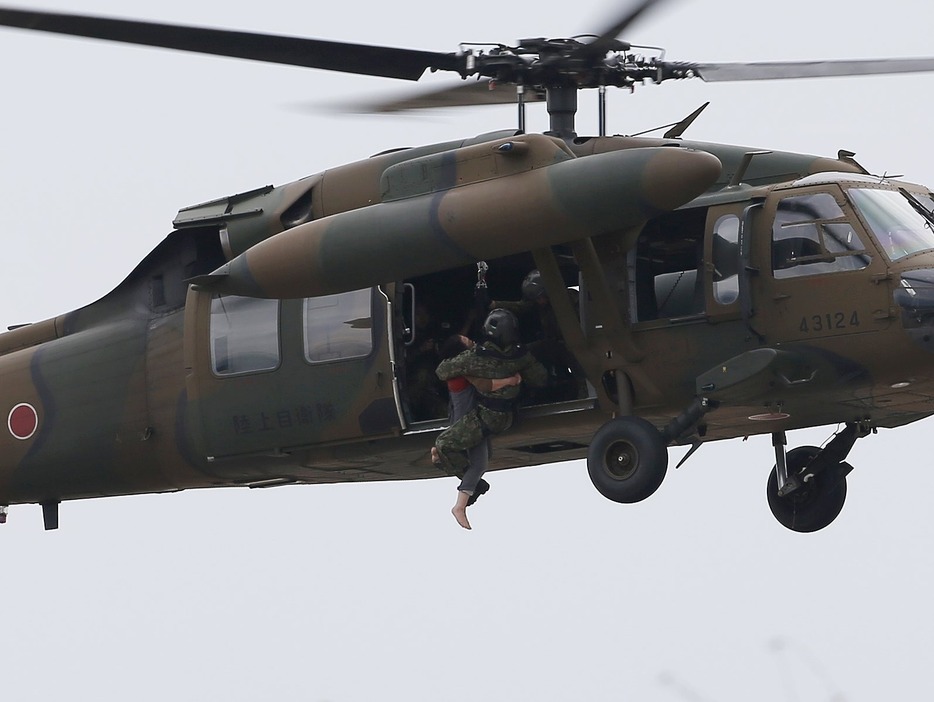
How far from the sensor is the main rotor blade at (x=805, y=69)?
11.4 meters

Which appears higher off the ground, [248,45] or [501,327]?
[248,45]

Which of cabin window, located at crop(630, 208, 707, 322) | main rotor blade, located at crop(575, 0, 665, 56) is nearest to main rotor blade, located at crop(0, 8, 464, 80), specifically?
main rotor blade, located at crop(575, 0, 665, 56)

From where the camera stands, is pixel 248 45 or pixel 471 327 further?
pixel 471 327

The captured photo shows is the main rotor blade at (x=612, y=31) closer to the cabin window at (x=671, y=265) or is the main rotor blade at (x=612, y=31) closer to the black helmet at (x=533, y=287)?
the cabin window at (x=671, y=265)

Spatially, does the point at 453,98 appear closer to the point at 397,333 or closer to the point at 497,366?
the point at 397,333

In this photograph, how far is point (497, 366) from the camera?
40.0ft

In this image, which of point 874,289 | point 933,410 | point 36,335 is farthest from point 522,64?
point 36,335

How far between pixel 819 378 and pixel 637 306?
130 cm

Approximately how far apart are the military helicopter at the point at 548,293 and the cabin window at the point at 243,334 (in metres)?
0.02

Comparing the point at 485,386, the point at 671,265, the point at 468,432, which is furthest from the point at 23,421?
the point at 671,265

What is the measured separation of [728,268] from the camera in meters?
11.6

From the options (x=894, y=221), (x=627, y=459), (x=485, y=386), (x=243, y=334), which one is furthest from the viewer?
(x=243, y=334)

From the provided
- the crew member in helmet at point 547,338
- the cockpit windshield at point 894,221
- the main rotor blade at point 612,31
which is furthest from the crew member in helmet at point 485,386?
the cockpit windshield at point 894,221

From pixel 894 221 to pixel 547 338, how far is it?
95.7 inches
